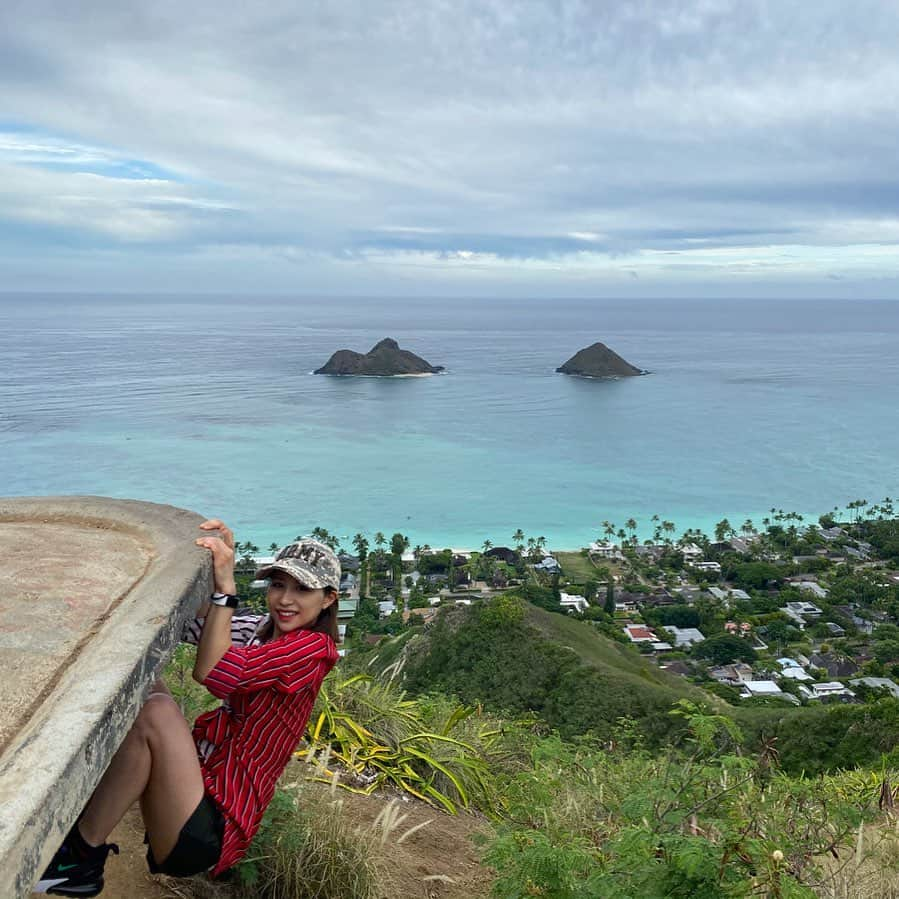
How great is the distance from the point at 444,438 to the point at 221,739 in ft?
184

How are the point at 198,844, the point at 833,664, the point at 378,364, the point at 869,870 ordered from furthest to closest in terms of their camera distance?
the point at 378,364 < the point at 833,664 < the point at 869,870 < the point at 198,844

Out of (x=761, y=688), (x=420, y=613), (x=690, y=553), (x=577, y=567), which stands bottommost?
Answer: (x=577, y=567)

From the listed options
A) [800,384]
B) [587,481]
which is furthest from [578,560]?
[800,384]

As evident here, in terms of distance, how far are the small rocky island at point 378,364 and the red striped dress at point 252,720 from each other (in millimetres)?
83009

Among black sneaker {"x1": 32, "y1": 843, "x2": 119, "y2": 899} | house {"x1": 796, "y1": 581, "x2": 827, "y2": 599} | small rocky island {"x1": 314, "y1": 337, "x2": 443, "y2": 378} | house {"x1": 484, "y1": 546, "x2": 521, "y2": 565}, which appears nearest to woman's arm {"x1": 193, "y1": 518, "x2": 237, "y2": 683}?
black sneaker {"x1": 32, "y1": 843, "x2": 119, "y2": 899}

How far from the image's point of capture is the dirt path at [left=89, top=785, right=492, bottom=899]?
279 cm

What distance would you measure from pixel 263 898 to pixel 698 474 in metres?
51.5

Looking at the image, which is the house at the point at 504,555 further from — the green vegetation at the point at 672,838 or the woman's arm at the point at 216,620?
the woman's arm at the point at 216,620

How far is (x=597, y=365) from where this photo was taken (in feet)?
289

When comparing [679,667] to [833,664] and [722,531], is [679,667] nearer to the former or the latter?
[833,664]

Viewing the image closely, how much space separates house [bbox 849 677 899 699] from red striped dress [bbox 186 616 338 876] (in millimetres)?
25566

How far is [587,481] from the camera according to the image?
5109cm

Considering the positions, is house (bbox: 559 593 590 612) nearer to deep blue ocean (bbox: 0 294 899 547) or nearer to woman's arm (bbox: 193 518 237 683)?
deep blue ocean (bbox: 0 294 899 547)

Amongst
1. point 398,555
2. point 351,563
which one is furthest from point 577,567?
point 351,563
